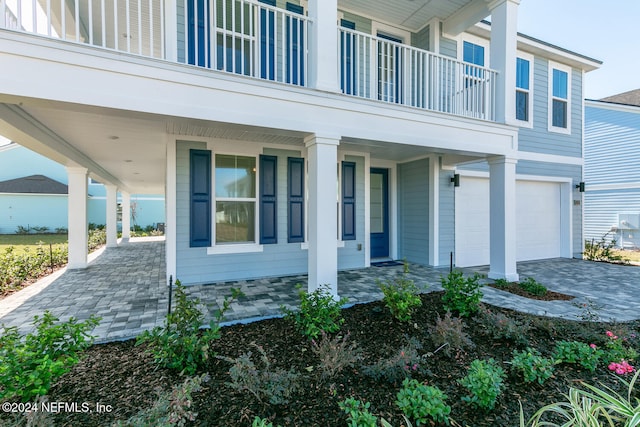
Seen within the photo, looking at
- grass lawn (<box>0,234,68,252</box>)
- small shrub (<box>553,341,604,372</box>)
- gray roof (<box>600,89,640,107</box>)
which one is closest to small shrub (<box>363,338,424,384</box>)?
small shrub (<box>553,341,604,372</box>)

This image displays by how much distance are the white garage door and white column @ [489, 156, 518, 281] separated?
1813 mm

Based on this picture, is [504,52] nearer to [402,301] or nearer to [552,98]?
[552,98]

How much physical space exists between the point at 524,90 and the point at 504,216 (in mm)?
4909

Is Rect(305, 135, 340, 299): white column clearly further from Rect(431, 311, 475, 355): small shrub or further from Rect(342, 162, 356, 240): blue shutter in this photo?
Rect(342, 162, 356, 240): blue shutter

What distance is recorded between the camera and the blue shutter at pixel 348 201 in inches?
269

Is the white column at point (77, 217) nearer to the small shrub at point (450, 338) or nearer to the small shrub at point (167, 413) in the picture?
the small shrub at point (167, 413)

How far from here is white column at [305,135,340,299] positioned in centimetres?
414

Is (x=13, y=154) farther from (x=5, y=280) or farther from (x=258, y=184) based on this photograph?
(x=258, y=184)

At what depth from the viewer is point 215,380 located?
2.45 metres

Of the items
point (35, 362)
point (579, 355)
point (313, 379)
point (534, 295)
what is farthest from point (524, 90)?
point (35, 362)

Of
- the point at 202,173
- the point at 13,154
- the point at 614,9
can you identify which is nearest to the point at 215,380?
the point at 202,173

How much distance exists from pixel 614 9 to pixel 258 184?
10.6 metres

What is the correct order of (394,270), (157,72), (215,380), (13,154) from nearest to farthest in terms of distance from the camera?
(215,380) < (157,72) < (394,270) < (13,154)

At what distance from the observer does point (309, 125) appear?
4.12m
